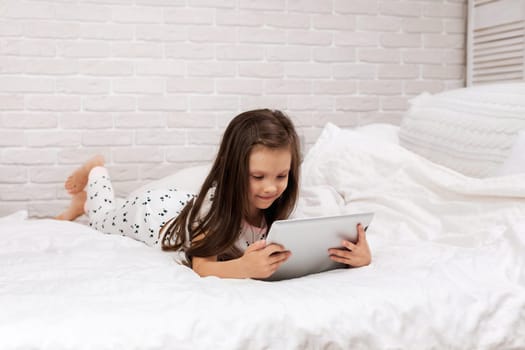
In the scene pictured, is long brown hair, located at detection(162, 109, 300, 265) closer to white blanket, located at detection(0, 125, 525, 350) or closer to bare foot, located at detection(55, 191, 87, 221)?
white blanket, located at detection(0, 125, 525, 350)

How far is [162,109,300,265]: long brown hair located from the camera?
4.66ft

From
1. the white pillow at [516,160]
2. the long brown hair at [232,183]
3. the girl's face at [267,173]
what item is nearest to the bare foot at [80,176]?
the long brown hair at [232,183]

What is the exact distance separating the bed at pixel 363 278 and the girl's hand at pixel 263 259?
0.02 m

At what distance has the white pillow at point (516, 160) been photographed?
165 centimetres

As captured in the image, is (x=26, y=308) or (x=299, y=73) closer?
(x=26, y=308)

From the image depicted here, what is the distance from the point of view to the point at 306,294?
1.11 meters

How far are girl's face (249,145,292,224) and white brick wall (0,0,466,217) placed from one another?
1.28 metres

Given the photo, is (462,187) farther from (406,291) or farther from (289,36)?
(289,36)

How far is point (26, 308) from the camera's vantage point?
100cm

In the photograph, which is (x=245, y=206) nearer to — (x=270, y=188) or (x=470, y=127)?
(x=270, y=188)

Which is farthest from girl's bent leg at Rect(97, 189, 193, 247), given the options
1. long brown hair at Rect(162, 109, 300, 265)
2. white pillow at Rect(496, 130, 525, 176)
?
white pillow at Rect(496, 130, 525, 176)

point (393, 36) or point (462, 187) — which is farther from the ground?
point (393, 36)

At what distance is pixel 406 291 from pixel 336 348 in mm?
194

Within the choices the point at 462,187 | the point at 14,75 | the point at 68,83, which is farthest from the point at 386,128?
the point at 14,75
